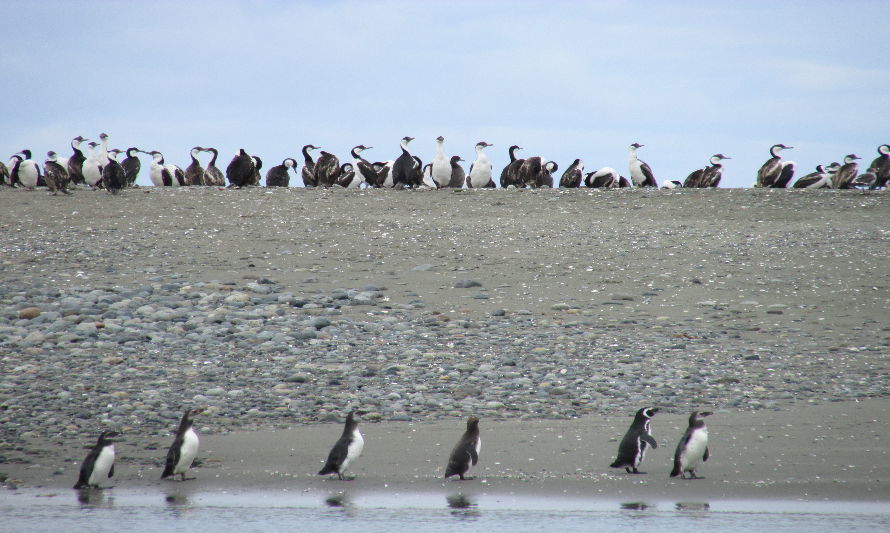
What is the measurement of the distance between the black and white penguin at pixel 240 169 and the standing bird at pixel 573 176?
27.2 ft

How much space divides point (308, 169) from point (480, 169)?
197 inches

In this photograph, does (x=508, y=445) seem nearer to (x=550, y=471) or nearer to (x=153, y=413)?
(x=550, y=471)

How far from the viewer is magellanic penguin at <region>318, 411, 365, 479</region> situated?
25.7 ft

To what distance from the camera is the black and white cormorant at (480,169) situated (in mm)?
27078

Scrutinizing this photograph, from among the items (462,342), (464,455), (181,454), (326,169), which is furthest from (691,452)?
(326,169)

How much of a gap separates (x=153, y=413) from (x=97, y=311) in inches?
169

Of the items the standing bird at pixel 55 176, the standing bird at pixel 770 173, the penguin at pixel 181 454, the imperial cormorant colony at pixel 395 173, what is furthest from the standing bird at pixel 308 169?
the penguin at pixel 181 454

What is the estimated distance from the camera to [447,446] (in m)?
8.50

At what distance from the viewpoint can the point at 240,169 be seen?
25719 millimetres

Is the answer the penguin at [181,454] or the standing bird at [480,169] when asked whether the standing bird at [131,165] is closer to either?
the standing bird at [480,169]

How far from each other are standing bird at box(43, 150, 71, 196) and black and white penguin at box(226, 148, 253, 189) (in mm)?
3940

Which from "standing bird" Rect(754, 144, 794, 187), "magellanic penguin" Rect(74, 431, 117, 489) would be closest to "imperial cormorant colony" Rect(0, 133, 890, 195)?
"standing bird" Rect(754, 144, 794, 187)

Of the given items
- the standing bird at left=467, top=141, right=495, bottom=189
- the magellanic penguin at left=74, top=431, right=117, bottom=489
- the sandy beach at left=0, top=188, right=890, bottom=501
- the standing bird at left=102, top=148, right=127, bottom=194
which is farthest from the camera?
the standing bird at left=467, top=141, right=495, bottom=189

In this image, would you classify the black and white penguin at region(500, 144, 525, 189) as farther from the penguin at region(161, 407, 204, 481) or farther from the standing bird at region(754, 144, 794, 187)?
the penguin at region(161, 407, 204, 481)
